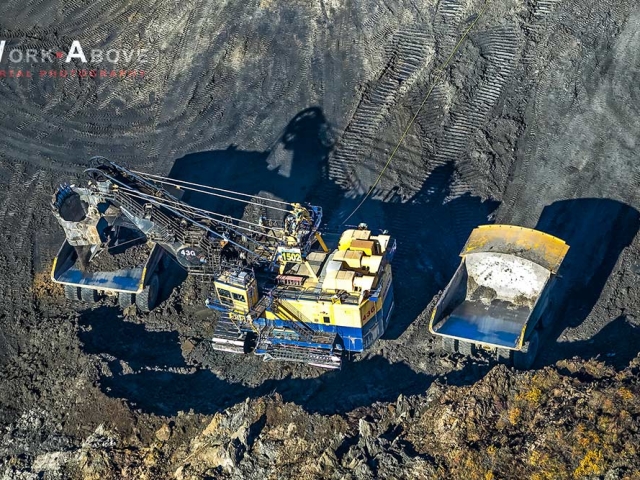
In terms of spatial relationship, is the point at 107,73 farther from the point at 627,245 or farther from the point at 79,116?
the point at 627,245

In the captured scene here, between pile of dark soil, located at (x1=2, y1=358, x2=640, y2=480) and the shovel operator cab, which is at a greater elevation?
the shovel operator cab

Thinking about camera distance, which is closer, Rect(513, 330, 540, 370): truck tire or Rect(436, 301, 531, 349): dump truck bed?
Rect(513, 330, 540, 370): truck tire

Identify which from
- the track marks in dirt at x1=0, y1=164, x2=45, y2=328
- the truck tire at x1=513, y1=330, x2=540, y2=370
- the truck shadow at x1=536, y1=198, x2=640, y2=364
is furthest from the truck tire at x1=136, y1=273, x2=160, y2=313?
the truck shadow at x1=536, y1=198, x2=640, y2=364

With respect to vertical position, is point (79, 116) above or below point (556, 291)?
above

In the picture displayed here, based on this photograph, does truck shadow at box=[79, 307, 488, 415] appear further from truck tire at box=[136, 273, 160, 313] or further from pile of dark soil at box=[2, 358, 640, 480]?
truck tire at box=[136, 273, 160, 313]

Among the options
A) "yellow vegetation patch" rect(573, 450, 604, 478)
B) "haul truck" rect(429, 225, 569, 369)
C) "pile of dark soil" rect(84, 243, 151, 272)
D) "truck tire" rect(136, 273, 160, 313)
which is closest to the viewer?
"yellow vegetation patch" rect(573, 450, 604, 478)

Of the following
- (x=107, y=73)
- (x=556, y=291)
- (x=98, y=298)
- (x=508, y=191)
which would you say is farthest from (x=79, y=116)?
(x=556, y=291)
